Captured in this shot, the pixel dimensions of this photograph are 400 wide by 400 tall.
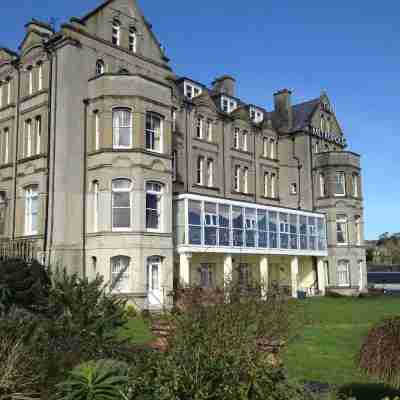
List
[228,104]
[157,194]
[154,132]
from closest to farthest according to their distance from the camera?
[157,194]
[154,132]
[228,104]

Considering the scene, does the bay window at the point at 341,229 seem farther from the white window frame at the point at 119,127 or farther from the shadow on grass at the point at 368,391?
the shadow on grass at the point at 368,391

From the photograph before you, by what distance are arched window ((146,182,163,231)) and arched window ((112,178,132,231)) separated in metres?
1.09

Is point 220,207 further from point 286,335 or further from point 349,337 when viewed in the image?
point 286,335

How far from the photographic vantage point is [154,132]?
26.6 m

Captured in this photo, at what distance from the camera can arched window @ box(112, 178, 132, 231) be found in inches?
976

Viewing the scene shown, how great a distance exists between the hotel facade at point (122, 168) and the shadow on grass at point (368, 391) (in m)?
9.60

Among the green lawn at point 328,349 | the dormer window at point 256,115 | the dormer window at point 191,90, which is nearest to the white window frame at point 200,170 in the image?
the dormer window at point 191,90

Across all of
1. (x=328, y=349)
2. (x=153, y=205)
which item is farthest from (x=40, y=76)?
(x=328, y=349)

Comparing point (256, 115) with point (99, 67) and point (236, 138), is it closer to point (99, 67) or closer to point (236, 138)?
point (236, 138)

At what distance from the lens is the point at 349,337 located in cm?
1678

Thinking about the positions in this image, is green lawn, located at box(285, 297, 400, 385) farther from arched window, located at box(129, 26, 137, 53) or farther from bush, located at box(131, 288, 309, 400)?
arched window, located at box(129, 26, 137, 53)

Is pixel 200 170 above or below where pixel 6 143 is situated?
below

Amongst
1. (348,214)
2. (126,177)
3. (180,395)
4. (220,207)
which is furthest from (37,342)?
(348,214)

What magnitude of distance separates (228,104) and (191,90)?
4.27 m
